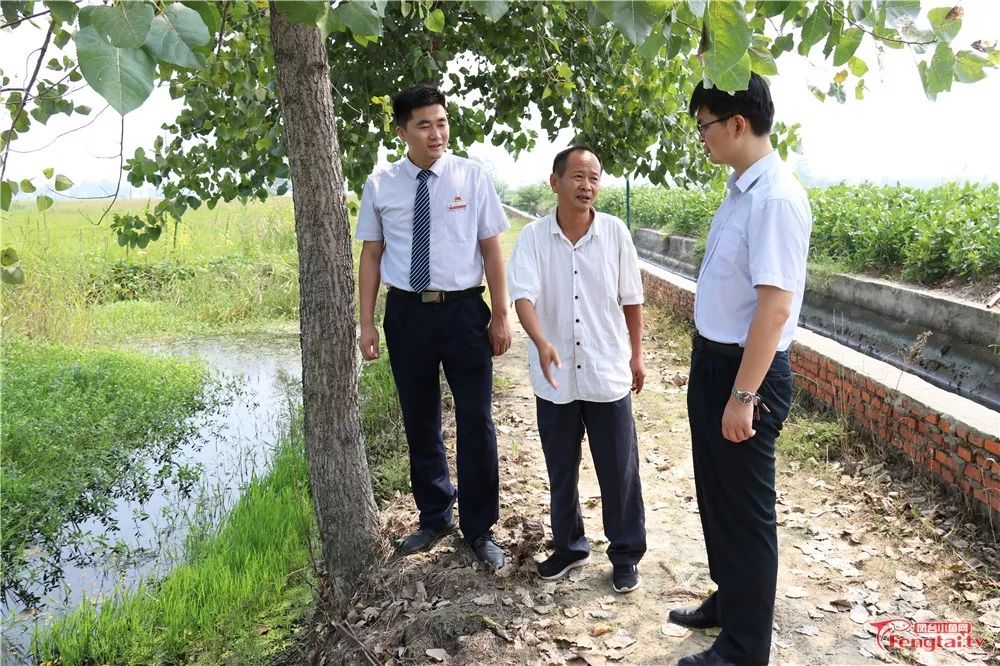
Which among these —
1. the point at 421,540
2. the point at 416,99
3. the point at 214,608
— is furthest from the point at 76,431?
the point at 416,99

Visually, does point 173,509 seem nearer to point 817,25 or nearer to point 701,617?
point 701,617

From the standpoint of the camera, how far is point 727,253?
7.78ft

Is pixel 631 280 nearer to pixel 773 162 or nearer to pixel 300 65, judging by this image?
pixel 773 162

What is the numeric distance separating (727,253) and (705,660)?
4.61ft

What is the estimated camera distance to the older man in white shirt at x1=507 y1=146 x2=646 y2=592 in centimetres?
305

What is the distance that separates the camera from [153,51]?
1239mm

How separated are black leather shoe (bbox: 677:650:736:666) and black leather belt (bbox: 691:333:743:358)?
1.06m

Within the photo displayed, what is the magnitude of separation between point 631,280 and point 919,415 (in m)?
2.18

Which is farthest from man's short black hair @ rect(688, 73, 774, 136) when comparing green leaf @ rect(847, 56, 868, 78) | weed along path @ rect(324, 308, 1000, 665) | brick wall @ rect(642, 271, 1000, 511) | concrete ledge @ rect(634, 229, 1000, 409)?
concrete ledge @ rect(634, 229, 1000, 409)

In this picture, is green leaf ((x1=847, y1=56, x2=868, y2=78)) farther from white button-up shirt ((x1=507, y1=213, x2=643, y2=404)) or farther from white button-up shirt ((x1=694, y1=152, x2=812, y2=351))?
white button-up shirt ((x1=507, y1=213, x2=643, y2=404))

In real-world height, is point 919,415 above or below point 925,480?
above

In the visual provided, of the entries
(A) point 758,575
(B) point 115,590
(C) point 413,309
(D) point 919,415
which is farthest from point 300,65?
(D) point 919,415

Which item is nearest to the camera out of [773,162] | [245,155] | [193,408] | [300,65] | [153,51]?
[153,51]

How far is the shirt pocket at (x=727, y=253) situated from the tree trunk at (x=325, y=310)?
155cm
